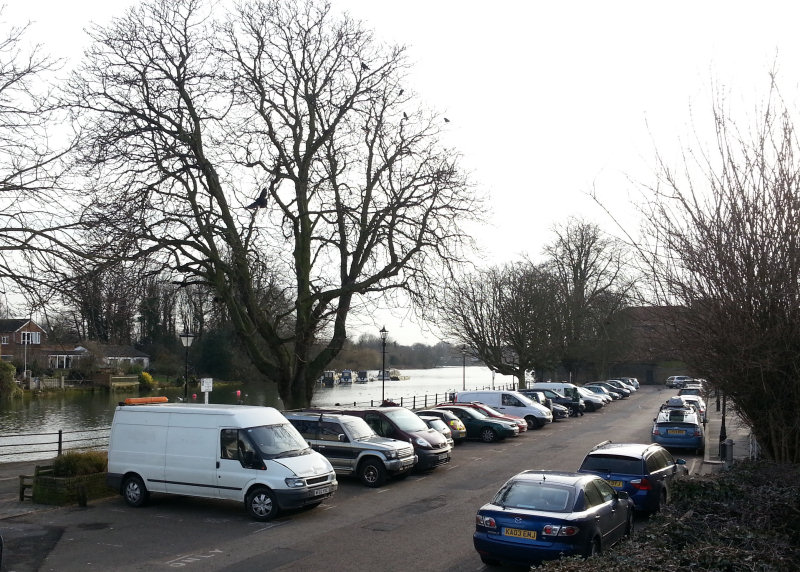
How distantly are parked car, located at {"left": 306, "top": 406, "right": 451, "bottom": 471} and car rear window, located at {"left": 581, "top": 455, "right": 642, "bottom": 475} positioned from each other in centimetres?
650

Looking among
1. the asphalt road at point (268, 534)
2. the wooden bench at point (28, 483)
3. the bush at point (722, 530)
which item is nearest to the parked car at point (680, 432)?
the asphalt road at point (268, 534)

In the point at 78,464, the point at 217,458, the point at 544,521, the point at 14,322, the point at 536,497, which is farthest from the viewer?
the point at 14,322

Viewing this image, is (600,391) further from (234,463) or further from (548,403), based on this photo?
(234,463)

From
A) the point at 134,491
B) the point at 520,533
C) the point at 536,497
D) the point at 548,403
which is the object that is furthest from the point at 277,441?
the point at 548,403

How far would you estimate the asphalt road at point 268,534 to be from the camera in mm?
11172

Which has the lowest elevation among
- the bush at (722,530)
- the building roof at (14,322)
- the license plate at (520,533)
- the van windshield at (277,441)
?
the license plate at (520,533)

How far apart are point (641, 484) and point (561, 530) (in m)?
4.65

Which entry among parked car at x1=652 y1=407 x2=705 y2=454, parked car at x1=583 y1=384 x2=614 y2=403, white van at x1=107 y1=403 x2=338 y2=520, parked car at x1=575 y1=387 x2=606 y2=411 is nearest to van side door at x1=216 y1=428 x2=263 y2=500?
white van at x1=107 y1=403 x2=338 y2=520

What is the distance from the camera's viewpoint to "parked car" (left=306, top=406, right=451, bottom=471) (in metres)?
20.4

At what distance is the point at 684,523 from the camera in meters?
8.49

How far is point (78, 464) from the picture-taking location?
52.9 ft

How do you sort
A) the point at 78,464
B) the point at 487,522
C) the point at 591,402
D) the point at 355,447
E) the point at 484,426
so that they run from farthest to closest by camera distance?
the point at 591,402 → the point at 484,426 → the point at 355,447 → the point at 78,464 → the point at 487,522

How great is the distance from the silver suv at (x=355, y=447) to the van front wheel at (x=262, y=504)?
4.59 metres

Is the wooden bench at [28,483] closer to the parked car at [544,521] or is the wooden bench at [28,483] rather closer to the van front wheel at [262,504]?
the van front wheel at [262,504]
